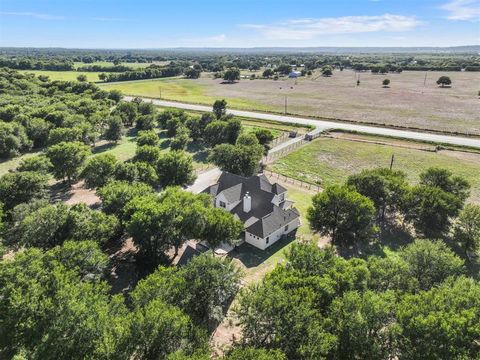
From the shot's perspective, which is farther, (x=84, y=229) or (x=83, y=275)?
(x=84, y=229)

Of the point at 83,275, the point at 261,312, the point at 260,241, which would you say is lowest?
the point at 260,241

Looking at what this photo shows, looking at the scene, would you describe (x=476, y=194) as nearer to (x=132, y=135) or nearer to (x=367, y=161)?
(x=367, y=161)

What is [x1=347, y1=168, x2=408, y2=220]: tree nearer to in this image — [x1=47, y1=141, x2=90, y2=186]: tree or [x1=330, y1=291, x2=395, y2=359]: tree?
[x1=330, y1=291, x2=395, y2=359]: tree

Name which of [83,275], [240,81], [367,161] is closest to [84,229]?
[83,275]

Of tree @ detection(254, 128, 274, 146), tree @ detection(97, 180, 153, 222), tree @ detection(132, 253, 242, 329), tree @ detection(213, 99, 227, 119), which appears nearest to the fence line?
tree @ detection(254, 128, 274, 146)

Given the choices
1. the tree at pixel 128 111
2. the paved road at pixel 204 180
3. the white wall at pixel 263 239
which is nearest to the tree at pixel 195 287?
the white wall at pixel 263 239
